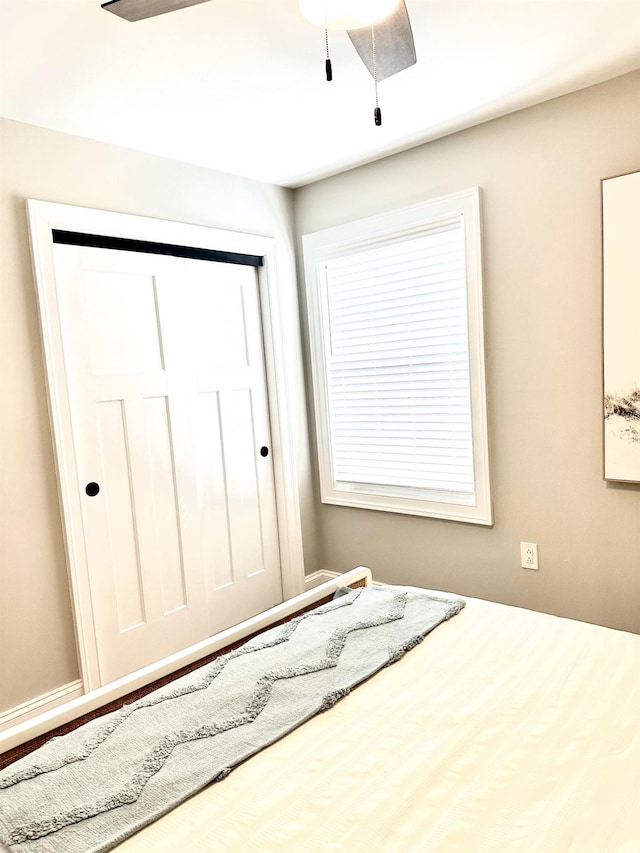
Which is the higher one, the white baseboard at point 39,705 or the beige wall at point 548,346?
the beige wall at point 548,346

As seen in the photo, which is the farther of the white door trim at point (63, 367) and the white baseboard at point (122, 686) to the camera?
the white door trim at point (63, 367)

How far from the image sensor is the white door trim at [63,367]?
2471 millimetres

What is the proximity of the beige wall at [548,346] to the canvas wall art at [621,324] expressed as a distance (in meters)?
0.07

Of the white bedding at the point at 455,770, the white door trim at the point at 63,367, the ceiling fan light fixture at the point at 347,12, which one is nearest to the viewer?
the white bedding at the point at 455,770

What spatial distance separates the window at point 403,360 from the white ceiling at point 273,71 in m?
0.49

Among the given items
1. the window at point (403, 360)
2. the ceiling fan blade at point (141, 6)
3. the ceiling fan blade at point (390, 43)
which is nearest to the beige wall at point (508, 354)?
the window at point (403, 360)

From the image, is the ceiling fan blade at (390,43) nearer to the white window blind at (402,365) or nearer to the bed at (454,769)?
the white window blind at (402,365)

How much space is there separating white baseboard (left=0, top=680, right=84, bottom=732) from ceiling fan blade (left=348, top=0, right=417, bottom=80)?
259 centimetres

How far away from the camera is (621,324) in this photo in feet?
7.84

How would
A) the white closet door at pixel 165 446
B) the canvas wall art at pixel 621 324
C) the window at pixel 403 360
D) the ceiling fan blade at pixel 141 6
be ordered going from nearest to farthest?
1. the ceiling fan blade at pixel 141 6
2. the canvas wall art at pixel 621 324
3. the white closet door at pixel 165 446
4. the window at pixel 403 360

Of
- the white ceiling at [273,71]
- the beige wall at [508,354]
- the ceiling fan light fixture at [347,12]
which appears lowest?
the beige wall at [508,354]

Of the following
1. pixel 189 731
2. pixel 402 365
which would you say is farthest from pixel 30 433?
pixel 402 365

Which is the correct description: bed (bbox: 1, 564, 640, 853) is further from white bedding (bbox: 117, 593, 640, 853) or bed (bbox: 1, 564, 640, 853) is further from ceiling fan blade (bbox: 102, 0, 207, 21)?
ceiling fan blade (bbox: 102, 0, 207, 21)

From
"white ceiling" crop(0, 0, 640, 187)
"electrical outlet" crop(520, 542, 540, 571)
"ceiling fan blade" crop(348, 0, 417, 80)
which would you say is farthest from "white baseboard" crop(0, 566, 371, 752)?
"white ceiling" crop(0, 0, 640, 187)
